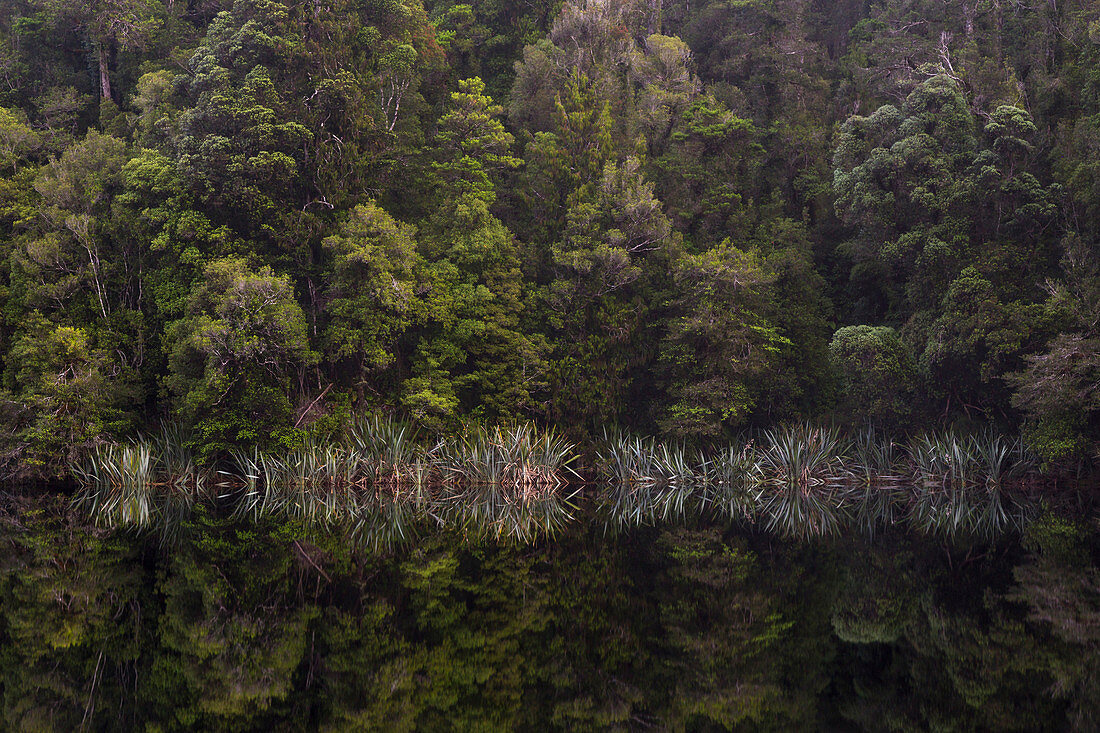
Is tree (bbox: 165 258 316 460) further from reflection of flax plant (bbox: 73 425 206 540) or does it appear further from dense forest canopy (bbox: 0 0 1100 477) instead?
reflection of flax plant (bbox: 73 425 206 540)

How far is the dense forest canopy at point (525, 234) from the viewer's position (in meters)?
20.8

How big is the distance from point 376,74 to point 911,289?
1666cm

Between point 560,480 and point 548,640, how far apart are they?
1550 cm

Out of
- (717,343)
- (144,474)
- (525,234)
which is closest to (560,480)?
(717,343)

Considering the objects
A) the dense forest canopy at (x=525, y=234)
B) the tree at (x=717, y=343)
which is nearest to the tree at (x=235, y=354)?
the dense forest canopy at (x=525, y=234)

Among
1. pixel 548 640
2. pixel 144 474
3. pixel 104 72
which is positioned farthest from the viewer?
pixel 104 72

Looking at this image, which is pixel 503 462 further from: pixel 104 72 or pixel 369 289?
pixel 104 72

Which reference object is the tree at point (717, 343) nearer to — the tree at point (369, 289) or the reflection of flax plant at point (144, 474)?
the tree at point (369, 289)

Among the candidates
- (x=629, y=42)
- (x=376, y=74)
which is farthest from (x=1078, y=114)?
(x=376, y=74)

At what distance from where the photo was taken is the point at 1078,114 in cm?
2280

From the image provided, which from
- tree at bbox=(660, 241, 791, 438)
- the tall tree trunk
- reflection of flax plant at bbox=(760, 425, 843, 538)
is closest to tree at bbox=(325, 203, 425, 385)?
tree at bbox=(660, 241, 791, 438)

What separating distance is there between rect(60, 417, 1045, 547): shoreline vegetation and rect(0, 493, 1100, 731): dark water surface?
5.37 meters

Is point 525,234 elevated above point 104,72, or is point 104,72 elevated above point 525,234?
point 104,72

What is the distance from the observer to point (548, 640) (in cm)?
646
